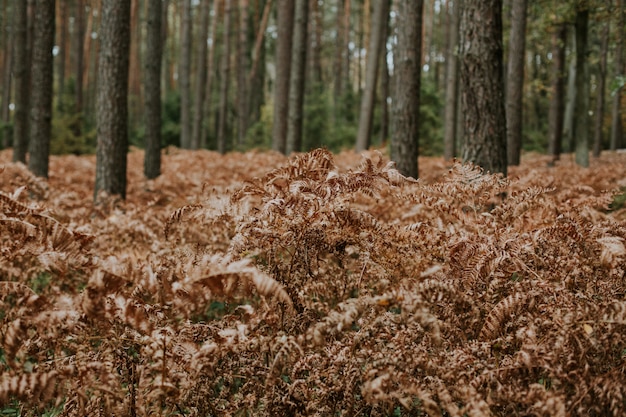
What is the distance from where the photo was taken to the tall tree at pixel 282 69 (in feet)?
45.6

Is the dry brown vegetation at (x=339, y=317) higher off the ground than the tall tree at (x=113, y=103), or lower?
lower

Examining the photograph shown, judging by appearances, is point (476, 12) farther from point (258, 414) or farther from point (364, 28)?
point (364, 28)

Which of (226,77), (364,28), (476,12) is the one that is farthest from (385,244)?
(364,28)

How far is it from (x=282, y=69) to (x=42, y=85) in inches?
244

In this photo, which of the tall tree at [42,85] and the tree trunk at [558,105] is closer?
the tall tree at [42,85]

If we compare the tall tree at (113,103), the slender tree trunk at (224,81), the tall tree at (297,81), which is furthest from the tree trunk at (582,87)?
the slender tree trunk at (224,81)

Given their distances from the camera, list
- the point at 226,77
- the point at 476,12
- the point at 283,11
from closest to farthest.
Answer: the point at 476,12
the point at 283,11
the point at 226,77

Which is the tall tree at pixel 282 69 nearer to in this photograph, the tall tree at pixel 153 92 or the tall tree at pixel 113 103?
the tall tree at pixel 153 92

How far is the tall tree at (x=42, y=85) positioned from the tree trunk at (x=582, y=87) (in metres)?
Result: 10.3

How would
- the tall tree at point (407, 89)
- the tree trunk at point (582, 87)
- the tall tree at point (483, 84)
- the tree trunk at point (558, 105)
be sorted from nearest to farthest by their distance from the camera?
the tall tree at point (483, 84) < the tall tree at point (407, 89) < the tree trunk at point (582, 87) < the tree trunk at point (558, 105)

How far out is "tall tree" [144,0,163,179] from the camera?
37.1 feet

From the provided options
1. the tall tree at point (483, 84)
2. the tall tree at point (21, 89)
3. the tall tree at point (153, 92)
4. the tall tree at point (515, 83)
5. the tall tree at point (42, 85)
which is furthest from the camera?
the tall tree at point (515, 83)

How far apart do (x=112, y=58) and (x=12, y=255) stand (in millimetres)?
5244

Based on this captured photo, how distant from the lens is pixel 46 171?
9680 millimetres
